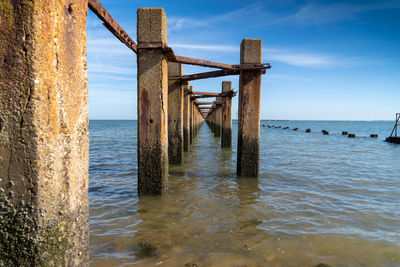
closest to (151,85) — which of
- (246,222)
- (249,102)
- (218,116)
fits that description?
(249,102)

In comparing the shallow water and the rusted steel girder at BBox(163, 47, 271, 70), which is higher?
the rusted steel girder at BBox(163, 47, 271, 70)

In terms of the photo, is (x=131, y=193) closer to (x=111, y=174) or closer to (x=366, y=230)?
(x=111, y=174)

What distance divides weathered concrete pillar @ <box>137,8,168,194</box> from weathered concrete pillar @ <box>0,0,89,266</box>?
256 centimetres

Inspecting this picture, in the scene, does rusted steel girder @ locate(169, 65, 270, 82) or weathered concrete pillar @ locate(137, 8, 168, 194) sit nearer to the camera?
weathered concrete pillar @ locate(137, 8, 168, 194)

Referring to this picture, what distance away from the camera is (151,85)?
4.12m

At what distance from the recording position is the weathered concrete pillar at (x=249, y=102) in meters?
5.50

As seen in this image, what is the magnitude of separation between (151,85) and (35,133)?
2906 mm

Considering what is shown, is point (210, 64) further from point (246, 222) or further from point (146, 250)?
point (146, 250)

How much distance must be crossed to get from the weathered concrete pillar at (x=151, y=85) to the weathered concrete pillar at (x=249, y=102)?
2173 millimetres

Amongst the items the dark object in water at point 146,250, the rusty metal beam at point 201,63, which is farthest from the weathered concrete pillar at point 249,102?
the dark object in water at point 146,250

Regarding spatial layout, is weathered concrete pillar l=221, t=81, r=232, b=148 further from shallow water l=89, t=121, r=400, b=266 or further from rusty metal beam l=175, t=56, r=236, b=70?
rusty metal beam l=175, t=56, r=236, b=70

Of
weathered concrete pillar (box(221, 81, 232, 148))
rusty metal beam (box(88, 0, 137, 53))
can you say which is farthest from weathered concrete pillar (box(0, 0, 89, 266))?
weathered concrete pillar (box(221, 81, 232, 148))

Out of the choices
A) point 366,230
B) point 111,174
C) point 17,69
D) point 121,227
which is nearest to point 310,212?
point 366,230

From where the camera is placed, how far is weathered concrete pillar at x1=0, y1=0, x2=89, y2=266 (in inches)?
51.1
